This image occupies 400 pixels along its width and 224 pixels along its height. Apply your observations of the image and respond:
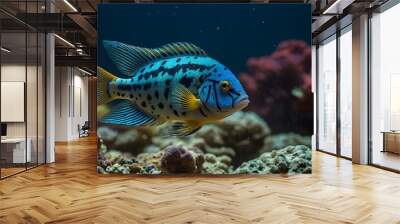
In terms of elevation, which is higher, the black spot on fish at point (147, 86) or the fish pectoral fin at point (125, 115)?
the black spot on fish at point (147, 86)

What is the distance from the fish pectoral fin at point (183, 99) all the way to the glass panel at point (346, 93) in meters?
4.23

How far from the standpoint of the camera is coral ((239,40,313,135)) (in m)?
6.82

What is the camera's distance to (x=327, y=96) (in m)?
11.1

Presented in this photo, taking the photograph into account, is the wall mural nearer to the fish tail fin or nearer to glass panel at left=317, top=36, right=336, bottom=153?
the fish tail fin

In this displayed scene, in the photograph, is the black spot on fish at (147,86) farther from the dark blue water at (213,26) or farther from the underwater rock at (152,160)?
the underwater rock at (152,160)

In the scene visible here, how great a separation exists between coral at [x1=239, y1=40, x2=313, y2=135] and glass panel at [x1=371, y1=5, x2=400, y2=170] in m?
1.80

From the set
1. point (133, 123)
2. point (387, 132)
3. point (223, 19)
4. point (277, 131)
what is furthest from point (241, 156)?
point (387, 132)

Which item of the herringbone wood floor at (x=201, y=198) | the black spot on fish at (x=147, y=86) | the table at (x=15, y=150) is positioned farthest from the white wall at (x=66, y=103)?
the black spot on fish at (x=147, y=86)

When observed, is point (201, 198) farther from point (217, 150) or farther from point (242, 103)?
point (242, 103)

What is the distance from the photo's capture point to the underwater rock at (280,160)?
6.80 m

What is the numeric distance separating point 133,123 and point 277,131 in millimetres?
2419

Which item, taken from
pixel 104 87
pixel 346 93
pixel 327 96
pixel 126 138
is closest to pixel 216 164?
pixel 126 138

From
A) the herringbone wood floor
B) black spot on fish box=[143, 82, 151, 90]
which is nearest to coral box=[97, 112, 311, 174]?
the herringbone wood floor

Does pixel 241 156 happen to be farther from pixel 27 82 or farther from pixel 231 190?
pixel 27 82
